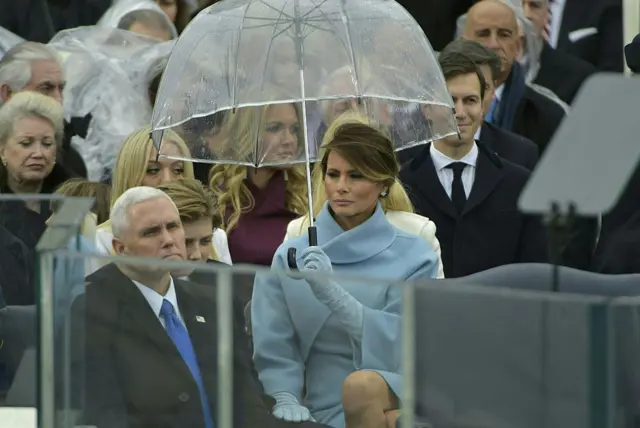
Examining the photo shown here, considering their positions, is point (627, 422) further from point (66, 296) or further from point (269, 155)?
point (269, 155)

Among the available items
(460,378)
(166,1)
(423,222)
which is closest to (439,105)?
(423,222)

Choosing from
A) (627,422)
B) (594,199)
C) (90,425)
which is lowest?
(90,425)

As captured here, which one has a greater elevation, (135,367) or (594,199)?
(594,199)

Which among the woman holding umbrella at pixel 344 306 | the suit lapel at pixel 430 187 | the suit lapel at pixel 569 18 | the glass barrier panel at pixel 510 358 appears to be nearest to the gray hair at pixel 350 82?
the woman holding umbrella at pixel 344 306

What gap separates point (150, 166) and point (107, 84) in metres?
1.77

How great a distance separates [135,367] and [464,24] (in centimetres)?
573

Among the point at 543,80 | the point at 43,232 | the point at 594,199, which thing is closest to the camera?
the point at 594,199

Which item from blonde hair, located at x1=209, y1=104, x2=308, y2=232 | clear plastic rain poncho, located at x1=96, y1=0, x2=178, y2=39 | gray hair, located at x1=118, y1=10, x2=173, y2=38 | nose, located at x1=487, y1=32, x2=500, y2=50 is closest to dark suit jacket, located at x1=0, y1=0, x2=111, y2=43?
clear plastic rain poncho, located at x1=96, y1=0, x2=178, y2=39

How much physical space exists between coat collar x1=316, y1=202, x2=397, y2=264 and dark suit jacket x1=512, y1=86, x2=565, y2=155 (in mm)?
3173

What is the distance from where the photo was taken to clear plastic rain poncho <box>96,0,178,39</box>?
11.2 metres

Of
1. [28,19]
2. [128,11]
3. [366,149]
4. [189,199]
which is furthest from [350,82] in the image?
[28,19]

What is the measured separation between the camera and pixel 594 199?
4.80 meters

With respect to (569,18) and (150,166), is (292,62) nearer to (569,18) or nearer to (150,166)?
(150,166)

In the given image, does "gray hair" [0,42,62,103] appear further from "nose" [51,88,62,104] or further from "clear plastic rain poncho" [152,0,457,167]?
"clear plastic rain poncho" [152,0,457,167]
